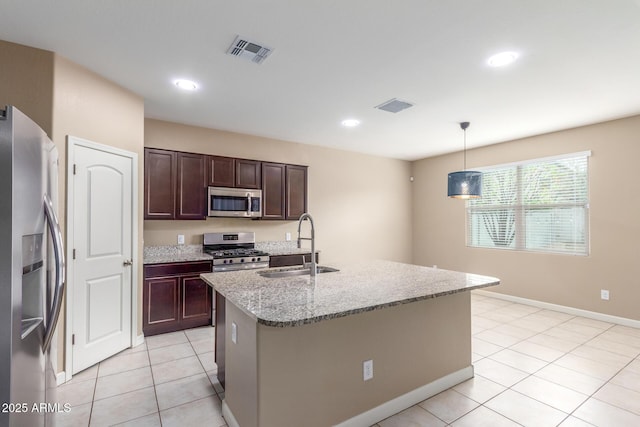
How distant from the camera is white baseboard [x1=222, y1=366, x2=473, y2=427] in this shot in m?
2.00

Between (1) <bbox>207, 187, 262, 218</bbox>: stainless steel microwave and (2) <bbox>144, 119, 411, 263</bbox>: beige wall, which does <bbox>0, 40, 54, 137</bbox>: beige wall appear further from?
(1) <bbox>207, 187, 262, 218</bbox>: stainless steel microwave

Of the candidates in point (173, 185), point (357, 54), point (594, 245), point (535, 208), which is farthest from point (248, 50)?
point (594, 245)

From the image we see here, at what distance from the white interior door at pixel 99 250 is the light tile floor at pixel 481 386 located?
0.26 meters

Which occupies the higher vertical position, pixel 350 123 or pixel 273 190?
pixel 350 123

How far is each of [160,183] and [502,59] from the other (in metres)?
3.77

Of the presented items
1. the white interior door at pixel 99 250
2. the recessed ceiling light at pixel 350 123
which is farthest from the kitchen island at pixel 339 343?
the recessed ceiling light at pixel 350 123

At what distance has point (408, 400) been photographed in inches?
88.6

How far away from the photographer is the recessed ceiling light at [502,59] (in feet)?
8.10

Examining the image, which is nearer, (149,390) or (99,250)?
(149,390)

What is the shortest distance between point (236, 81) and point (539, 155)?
4514mm

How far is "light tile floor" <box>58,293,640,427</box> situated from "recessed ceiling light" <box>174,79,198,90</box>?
8.72ft

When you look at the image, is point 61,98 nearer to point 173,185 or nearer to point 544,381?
point 173,185

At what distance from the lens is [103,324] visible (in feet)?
9.57

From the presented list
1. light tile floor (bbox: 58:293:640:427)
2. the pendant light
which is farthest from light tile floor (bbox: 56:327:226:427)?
the pendant light
